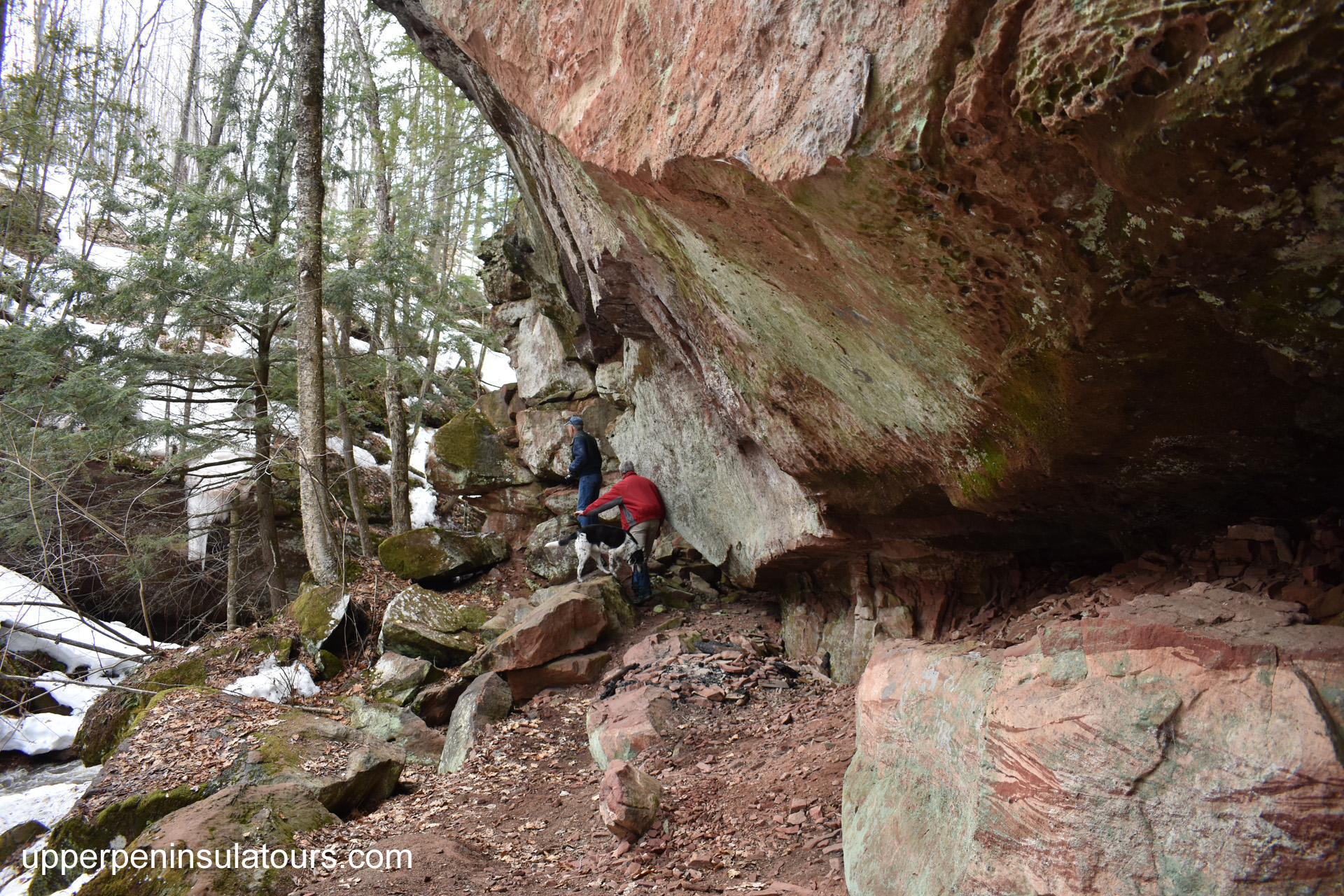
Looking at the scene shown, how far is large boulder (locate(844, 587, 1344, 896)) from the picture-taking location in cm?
227

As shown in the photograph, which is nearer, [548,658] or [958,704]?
[958,704]

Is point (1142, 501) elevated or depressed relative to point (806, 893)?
elevated

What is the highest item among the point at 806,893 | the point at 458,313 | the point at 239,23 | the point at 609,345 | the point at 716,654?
the point at 239,23

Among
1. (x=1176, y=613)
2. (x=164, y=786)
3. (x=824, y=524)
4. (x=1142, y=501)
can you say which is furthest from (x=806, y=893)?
(x=164, y=786)

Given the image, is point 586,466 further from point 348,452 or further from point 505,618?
point 348,452

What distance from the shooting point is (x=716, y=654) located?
27.2 feet

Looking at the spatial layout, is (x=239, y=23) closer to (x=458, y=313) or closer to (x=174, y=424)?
(x=458, y=313)

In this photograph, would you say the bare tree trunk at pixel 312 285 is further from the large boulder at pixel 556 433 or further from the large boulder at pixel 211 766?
the large boulder at pixel 556 433

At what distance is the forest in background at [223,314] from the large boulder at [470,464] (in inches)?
31.2

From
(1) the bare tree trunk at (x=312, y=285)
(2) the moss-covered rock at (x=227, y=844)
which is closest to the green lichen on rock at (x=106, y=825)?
(2) the moss-covered rock at (x=227, y=844)

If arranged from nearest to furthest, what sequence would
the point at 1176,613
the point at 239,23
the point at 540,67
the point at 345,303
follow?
the point at 1176,613, the point at 540,67, the point at 345,303, the point at 239,23

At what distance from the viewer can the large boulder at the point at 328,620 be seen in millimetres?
9930

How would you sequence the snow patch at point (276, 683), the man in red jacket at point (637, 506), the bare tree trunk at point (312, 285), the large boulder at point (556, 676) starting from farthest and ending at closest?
the man in red jacket at point (637, 506) < the bare tree trunk at point (312, 285) < the snow patch at point (276, 683) < the large boulder at point (556, 676)

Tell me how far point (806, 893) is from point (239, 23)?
1667cm
